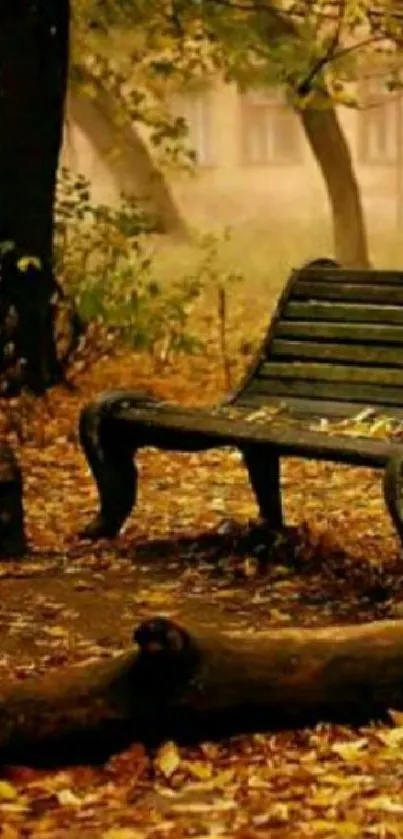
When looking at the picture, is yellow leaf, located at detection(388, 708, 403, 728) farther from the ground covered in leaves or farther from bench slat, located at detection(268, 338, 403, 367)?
bench slat, located at detection(268, 338, 403, 367)

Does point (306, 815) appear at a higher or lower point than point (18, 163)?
lower

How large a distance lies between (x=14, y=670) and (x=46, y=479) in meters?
3.98

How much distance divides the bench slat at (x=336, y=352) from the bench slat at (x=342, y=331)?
28 mm

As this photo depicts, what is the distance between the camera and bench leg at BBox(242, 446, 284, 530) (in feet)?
25.2

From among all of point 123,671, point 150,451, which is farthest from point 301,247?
point 123,671

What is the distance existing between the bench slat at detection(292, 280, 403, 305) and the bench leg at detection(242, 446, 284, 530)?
67 centimetres

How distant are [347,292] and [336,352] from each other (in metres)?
0.29

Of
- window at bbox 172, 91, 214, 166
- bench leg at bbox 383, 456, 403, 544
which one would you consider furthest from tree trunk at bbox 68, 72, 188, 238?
bench leg at bbox 383, 456, 403, 544

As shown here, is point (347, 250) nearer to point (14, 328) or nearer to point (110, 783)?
point (14, 328)

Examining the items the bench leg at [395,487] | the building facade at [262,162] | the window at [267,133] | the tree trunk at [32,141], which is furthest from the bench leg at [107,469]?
the window at [267,133]

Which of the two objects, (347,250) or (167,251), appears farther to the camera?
(167,251)

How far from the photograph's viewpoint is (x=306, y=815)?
4371mm

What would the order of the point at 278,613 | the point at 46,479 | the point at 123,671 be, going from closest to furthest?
the point at 123,671 < the point at 278,613 < the point at 46,479

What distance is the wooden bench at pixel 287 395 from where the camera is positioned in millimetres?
7027
